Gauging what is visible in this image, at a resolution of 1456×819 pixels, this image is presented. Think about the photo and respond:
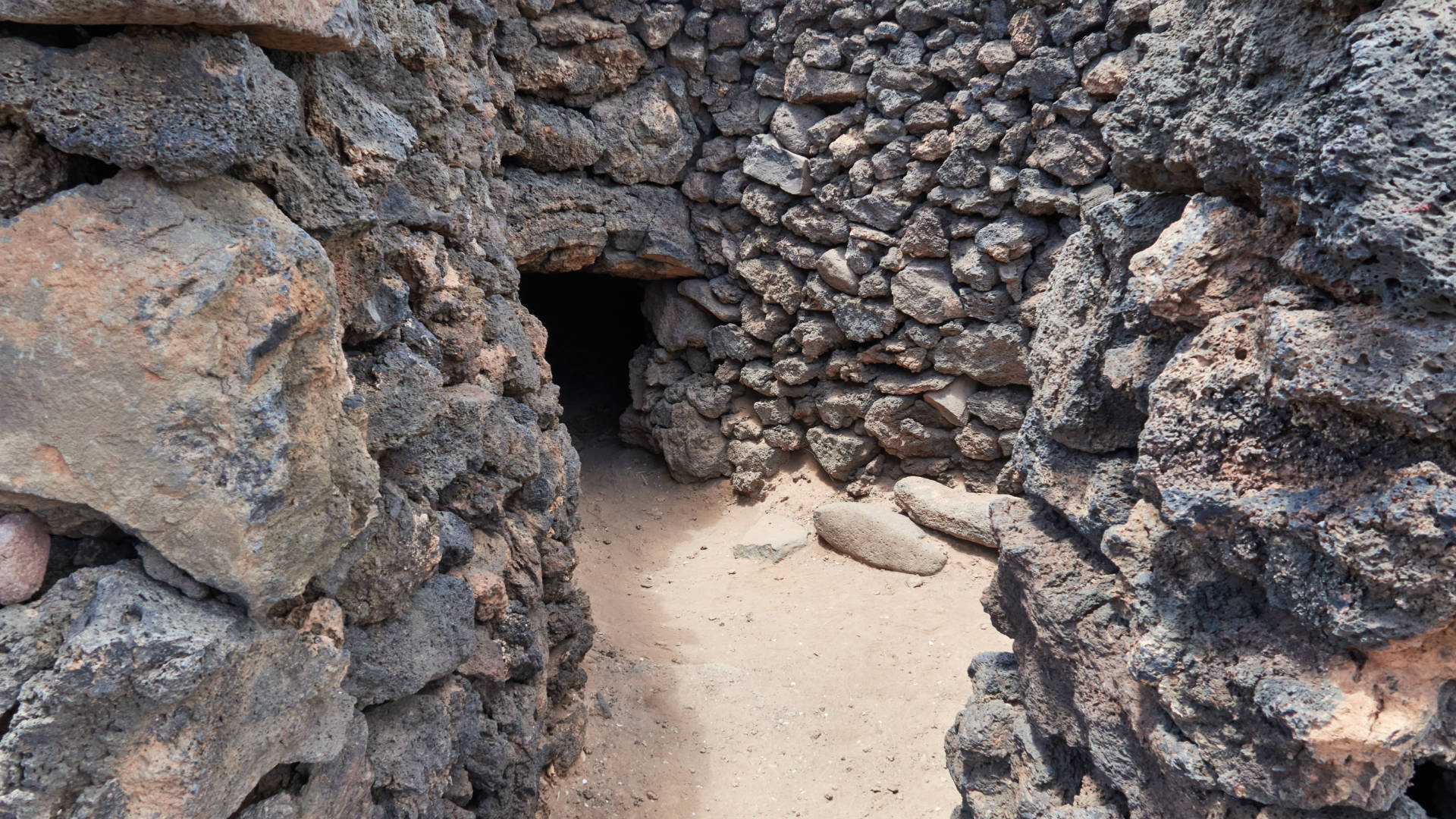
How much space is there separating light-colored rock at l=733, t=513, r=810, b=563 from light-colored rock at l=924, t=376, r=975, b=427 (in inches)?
41.3

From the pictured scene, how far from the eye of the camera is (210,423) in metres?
1.32

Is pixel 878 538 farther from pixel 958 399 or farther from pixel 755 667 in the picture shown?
pixel 755 667

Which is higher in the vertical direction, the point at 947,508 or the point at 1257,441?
the point at 1257,441

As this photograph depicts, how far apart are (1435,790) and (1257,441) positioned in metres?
0.58

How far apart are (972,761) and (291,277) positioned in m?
1.69

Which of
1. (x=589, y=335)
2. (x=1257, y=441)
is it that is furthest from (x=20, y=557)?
(x=589, y=335)

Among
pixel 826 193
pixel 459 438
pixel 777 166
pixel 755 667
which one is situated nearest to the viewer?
pixel 459 438

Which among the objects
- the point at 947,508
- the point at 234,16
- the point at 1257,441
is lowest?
the point at 947,508

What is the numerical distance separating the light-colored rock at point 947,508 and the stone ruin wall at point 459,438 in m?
2.55

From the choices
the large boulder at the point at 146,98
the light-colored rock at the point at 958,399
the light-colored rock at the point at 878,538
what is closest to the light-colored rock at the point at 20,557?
the large boulder at the point at 146,98

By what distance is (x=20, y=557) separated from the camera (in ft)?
4.18

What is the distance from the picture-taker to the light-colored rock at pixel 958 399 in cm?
496

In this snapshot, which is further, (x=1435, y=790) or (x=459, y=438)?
(x=459, y=438)

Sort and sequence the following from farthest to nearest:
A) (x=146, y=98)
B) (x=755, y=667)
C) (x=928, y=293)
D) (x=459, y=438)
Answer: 1. (x=928, y=293)
2. (x=755, y=667)
3. (x=459, y=438)
4. (x=146, y=98)
